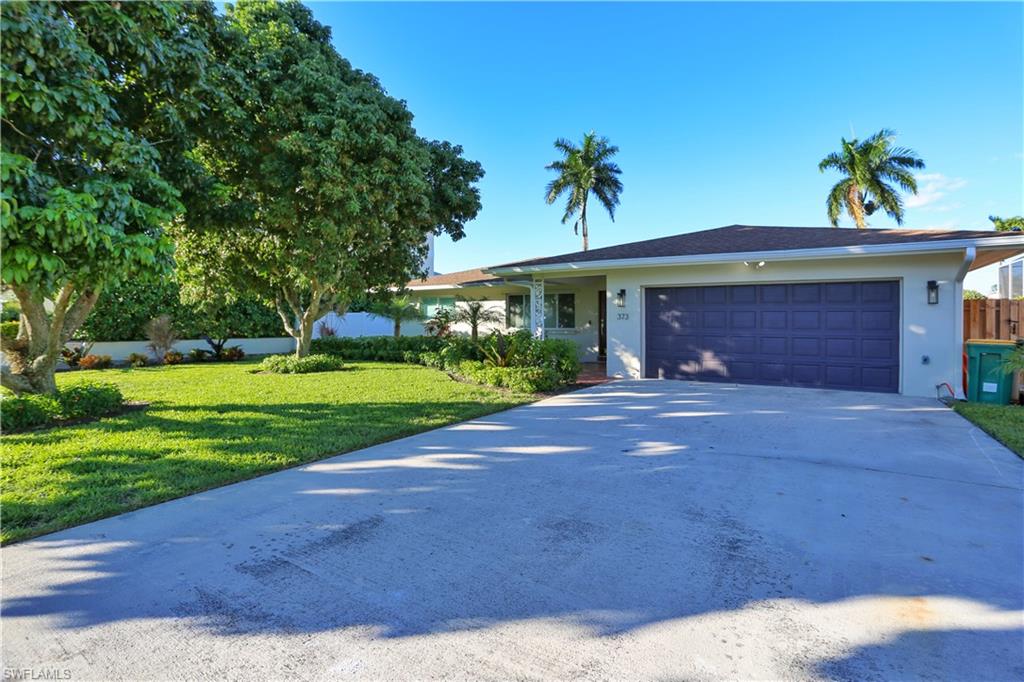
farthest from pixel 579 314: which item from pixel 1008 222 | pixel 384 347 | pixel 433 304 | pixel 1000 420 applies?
pixel 1008 222

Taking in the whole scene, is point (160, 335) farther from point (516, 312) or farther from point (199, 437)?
point (199, 437)

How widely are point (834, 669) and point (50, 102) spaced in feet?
20.9

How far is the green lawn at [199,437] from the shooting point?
4078 mm

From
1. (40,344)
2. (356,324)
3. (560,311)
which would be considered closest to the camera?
(40,344)

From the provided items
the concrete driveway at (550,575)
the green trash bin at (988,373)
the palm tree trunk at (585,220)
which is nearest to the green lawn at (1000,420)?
the green trash bin at (988,373)

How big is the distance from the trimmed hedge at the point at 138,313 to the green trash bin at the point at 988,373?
17924 mm

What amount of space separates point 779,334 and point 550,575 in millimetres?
9038

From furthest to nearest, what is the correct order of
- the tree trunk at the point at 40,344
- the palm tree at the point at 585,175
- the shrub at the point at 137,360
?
1. the palm tree at the point at 585,175
2. the shrub at the point at 137,360
3. the tree trunk at the point at 40,344

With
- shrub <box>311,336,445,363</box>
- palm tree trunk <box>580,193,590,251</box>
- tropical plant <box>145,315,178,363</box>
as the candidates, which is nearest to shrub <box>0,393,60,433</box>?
shrub <box>311,336,445,363</box>

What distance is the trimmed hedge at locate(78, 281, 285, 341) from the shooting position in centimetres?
1443

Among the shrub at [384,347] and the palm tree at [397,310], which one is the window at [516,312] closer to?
the shrub at [384,347]

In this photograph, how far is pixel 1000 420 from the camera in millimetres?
6801

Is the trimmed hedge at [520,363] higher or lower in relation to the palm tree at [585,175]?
lower

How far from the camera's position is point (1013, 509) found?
380 centimetres
